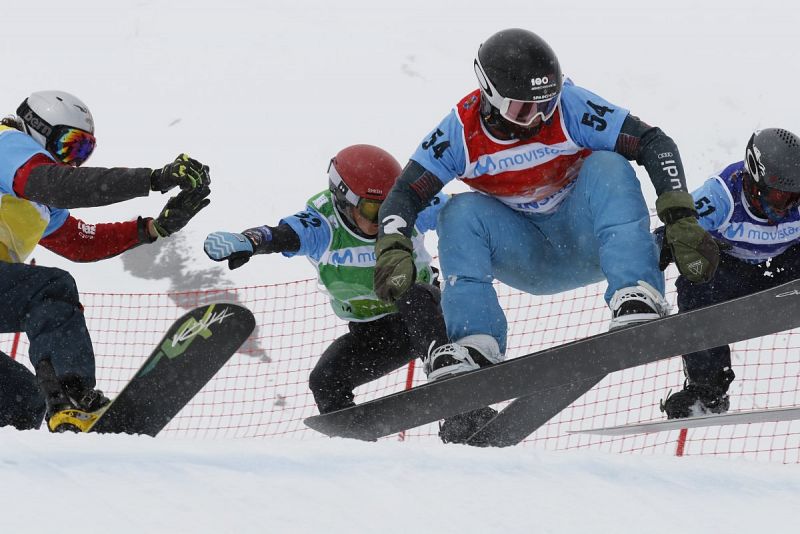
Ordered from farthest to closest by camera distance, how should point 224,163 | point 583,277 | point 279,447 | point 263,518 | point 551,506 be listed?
point 224,163, point 583,277, point 279,447, point 551,506, point 263,518

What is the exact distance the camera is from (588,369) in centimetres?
285

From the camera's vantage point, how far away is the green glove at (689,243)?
9.41 feet

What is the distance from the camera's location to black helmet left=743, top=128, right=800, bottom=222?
149 inches

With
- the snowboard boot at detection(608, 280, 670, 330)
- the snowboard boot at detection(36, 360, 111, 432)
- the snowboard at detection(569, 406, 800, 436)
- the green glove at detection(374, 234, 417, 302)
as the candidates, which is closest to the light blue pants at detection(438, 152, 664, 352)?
the snowboard boot at detection(608, 280, 670, 330)

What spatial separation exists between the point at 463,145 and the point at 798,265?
168 cm

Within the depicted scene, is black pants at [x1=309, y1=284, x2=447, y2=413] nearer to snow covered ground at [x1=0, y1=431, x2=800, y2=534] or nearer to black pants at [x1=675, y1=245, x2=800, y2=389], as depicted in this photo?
black pants at [x1=675, y1=245, x2=800, y2=389]

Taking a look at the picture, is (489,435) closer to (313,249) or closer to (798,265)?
(313,249)

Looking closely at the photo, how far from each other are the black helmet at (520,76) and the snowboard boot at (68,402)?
1.68m

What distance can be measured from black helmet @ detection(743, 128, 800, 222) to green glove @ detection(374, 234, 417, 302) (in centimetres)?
159

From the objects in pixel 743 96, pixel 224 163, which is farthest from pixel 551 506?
pixel 743 96

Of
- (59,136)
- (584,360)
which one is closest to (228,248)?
(59,136)

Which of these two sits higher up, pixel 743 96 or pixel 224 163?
pixel 743 96

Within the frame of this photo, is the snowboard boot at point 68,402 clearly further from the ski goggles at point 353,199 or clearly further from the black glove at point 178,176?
the ski goggles at point 353,199

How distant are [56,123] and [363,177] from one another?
3.87 feet
